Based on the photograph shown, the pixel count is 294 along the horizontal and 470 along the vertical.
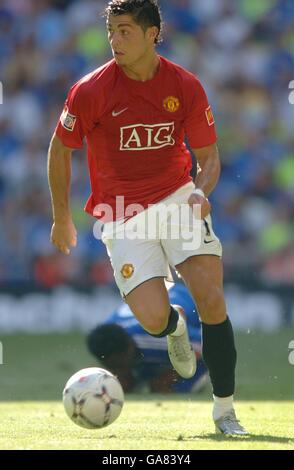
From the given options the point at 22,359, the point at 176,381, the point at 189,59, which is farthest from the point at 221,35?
Answer: the point at 176,381

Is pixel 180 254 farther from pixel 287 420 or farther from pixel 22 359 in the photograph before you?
pixel 22 359

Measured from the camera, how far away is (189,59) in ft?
44.3

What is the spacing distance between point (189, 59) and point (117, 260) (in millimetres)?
7851

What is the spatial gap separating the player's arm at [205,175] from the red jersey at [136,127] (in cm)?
5

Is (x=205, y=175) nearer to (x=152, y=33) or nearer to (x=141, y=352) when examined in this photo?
(x=152, y=33)

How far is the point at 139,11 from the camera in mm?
5828

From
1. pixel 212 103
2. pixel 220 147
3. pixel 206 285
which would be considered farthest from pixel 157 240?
pixel 212 103

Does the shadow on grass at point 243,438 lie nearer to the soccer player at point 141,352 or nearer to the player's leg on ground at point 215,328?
the player's leg on ground at point 215,328

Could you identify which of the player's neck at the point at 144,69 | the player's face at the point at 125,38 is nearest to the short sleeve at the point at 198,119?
the player's neck at the point at 144,69

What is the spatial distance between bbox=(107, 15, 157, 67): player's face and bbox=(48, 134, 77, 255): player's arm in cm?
59

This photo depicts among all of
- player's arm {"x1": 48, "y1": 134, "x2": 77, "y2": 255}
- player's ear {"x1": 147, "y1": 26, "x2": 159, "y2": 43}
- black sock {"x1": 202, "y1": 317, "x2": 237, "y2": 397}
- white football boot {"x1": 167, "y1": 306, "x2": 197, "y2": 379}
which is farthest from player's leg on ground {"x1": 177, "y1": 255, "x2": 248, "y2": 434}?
player's ear {"x1": 147, "y1": 26, "x2": 159, "y2": 43}

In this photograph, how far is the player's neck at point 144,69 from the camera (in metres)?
5.92

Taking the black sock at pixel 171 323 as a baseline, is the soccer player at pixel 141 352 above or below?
below

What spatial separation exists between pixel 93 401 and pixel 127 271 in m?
0.84
